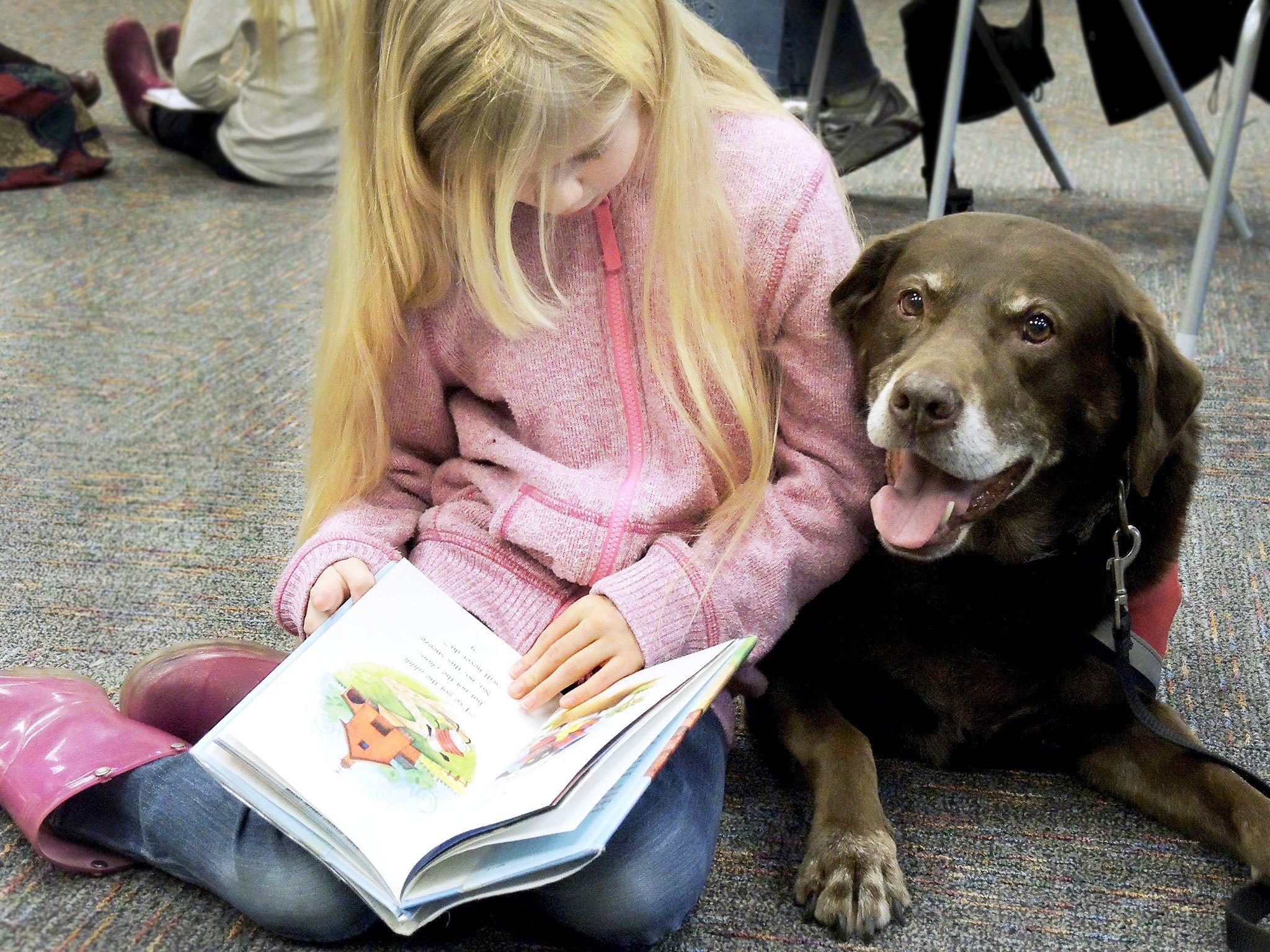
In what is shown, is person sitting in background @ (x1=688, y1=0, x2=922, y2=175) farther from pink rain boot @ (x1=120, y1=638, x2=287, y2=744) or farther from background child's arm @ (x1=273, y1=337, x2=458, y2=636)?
pink rain boot @ (x1=120, y1=638, x2=287, y2=744)

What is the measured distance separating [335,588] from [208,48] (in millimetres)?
2646

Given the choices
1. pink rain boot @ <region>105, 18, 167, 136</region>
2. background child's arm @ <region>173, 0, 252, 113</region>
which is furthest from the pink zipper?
pink rain boot @ <region>105, 18, 167, 136</region>

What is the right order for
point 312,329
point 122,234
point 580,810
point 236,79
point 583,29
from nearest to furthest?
point 580,810, point 583,29, point 312,329, point 122,234, point 236,79

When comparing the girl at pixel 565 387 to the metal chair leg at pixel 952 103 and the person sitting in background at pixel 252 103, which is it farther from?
the person sitting in background at pixel 252 103

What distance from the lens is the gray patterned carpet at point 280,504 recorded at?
1.16 metres

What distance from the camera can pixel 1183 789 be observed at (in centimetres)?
125

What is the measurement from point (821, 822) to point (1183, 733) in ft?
1.27

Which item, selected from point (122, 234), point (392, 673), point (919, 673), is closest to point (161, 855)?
point (392, 673)

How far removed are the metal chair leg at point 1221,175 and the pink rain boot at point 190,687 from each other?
5.27 ft

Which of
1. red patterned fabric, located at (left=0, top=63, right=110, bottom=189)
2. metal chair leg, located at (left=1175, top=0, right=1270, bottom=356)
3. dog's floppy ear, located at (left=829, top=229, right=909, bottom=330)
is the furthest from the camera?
red patterned fabric, located at (left=0, top=63, right=110, bottom=189)

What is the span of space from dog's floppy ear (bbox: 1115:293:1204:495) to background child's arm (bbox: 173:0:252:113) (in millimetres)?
2868

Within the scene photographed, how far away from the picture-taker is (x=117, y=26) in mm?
3863

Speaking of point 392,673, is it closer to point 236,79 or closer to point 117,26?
point 236,79

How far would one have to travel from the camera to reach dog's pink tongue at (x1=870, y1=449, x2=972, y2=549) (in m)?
1.21
